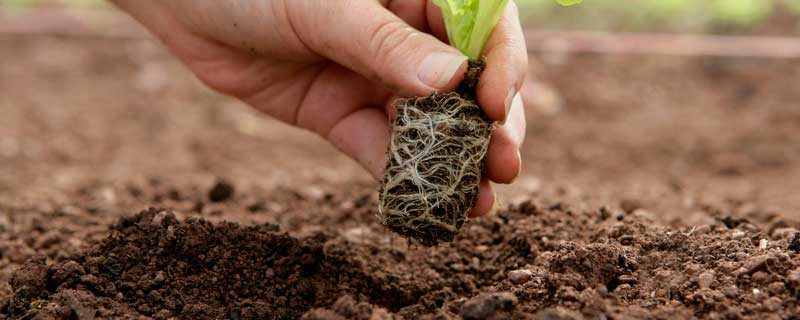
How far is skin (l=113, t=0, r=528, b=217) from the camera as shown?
8.20ft

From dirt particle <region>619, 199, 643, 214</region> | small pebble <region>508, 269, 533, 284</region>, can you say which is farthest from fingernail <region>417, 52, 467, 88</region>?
Result: dirt particle <region>619, 199, 643, 214</region>

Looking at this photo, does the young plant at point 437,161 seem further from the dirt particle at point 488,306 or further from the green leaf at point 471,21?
the dirt particle at point 488,306

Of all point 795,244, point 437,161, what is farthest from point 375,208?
point 795,244

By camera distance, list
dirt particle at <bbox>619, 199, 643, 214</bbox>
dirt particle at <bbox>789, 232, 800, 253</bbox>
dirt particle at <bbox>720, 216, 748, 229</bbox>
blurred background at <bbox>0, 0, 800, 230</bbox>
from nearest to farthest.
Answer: dirt particle at <bbox>789, 232, 800, 253</bbox> → dirt particle at <bbox>720, 216, 748, 229</bbox> → dirt particle at <bbox>619, 199, 643, 214</bbox> → blurred background at <bbox>0, 0, 800, 230</bbox>

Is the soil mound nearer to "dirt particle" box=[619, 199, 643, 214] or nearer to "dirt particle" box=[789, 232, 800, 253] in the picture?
"dirt particle" box=[789, 232, 800, 253]

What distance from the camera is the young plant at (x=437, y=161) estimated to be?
8.05 ft

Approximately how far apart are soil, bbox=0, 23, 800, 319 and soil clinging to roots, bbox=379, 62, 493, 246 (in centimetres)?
25

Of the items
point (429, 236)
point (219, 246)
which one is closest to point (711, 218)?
point (429, 236)

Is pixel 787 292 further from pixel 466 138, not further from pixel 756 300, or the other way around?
pixel 466 138

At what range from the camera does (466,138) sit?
2506 mm

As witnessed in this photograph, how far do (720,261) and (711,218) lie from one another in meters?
0.81

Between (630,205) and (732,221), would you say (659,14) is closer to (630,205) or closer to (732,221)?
(630,205)

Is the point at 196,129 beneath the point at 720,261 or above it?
beneath

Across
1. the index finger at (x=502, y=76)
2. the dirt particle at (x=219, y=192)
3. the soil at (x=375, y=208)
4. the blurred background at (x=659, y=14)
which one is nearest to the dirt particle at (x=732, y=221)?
the soil at (x=375, y=208)
